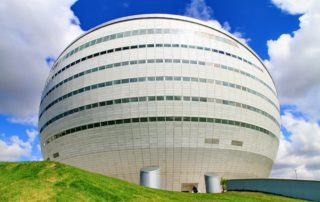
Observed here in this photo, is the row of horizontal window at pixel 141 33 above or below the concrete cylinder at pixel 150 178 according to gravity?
above

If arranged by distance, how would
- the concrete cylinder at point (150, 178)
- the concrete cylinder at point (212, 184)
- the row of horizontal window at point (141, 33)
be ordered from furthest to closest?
the row of horizontal window at point (141, 33) → the concrete cylinder at point (212, 184) → the concrete cylinder at point (150, 178)

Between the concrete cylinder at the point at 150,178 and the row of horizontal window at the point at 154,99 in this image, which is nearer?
the concrete cylinder at the point at 150,178

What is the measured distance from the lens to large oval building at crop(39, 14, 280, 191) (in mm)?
40750

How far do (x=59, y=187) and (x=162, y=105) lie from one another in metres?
23.7

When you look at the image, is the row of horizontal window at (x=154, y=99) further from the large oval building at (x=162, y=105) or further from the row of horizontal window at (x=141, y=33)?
the row of horizontal window at (x=141, y=33)

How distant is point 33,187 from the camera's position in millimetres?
17812

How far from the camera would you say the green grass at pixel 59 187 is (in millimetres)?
17020

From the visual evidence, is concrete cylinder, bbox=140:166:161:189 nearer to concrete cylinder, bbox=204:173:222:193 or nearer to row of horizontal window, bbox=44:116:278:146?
concrete cylinder, bbox=204:173:222:193

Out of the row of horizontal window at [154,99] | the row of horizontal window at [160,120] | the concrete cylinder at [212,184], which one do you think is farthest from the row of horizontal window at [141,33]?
the concrete cylinder at [212,184]

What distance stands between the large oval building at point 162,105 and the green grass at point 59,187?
18741 millimetres

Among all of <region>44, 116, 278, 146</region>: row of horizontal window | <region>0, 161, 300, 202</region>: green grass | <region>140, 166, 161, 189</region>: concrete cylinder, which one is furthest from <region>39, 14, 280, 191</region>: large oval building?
<region>0, 161, 300, 202</region>: green grass

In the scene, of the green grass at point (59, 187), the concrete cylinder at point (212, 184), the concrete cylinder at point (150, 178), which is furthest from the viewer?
the concrete cylinder at point (212, 184)

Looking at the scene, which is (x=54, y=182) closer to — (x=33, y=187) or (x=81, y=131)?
(x=33, y=187)

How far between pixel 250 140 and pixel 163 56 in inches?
687
